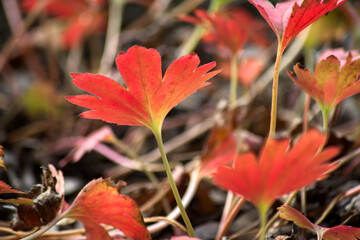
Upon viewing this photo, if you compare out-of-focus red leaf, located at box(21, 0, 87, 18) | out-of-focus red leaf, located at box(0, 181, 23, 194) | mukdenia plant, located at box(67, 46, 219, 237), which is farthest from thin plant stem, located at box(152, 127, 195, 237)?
out-of-focus red leaf, located at box(21, 0, 87, 18)

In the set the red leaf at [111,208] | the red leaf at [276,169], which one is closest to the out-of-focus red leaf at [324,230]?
the red leaf at [276,169]

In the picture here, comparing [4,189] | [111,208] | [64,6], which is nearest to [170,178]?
[111,208]

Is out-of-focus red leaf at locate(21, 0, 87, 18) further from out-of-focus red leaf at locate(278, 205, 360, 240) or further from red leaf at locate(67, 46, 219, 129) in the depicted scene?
out-of-focus red leaf at locate(278, 205, 360, 240)

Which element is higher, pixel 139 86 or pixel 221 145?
pixel 139 86

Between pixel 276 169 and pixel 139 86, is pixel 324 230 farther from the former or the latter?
pixel 139 86

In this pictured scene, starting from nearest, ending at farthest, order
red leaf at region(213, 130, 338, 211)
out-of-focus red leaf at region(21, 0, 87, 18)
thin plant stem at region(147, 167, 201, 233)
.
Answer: red leaf at region(213, 130, 338, 211) < thin plant stem at region(147, 167, 201, 233) < out-of-focus red leaf at region(21, 0, 87, 18)

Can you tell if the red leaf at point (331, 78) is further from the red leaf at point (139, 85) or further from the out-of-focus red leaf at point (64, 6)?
the out-of-focus red leaf at point (64, 6)
